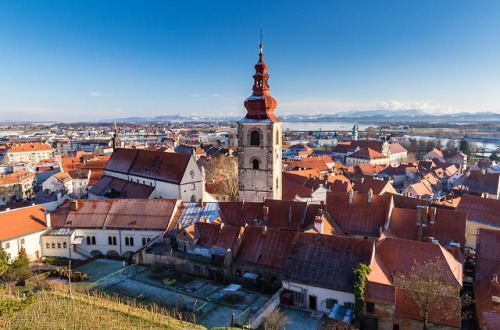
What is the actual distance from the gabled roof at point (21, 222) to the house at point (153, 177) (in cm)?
1236

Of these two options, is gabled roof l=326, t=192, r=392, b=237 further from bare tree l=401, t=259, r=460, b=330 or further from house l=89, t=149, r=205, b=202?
house l=89, t=149, r=205, b=202

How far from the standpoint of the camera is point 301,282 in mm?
26922

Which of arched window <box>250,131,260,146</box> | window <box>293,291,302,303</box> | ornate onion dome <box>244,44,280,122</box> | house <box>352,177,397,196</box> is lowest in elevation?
window <box>293,291,302,303</box>

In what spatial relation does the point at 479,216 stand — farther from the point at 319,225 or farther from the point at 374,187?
the point at 319,225

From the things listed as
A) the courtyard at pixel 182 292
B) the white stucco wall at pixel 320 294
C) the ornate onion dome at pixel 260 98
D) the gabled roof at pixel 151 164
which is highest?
the ornate onion dome at pixel 260 98

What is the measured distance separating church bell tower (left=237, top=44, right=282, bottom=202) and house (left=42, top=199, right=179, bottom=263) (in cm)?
921

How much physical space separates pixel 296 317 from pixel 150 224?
20.5 metres

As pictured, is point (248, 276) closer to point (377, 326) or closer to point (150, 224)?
point (377, 326)

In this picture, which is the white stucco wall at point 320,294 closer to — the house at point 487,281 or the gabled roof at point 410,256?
the gabled roof at point 410,256

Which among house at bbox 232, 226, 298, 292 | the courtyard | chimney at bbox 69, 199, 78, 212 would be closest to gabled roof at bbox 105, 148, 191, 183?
chimney at bbox 69, 199, 78, 212

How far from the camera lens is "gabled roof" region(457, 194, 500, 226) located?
41.7 m

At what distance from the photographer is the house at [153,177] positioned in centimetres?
4769

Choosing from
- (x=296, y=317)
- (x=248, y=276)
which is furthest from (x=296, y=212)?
(x=296, y=317)

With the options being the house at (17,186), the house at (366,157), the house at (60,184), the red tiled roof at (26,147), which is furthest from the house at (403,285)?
the red tiled roof at (26,147)
